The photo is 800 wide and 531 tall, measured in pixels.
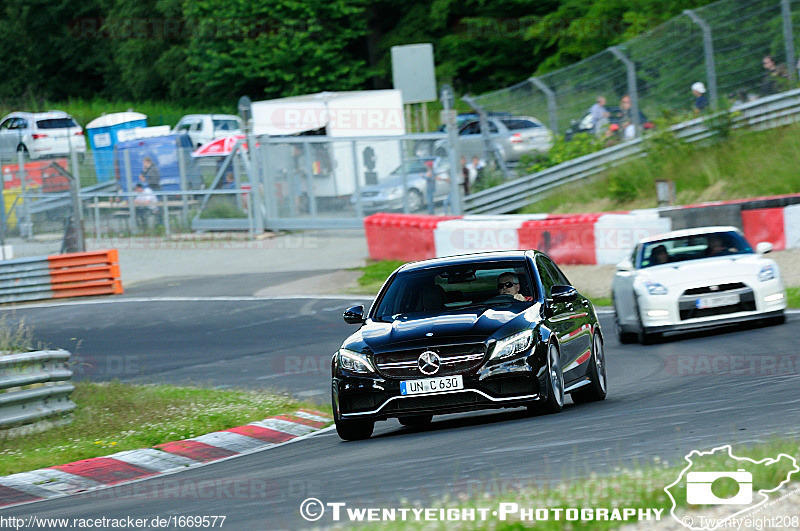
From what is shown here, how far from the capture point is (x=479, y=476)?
7.44m

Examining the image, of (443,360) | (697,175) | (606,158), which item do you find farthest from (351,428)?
(606,158)

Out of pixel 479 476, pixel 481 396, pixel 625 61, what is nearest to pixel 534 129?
pixel 625 61

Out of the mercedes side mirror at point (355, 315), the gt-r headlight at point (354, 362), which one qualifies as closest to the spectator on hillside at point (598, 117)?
the mercedes side mirror at point (355, 315)

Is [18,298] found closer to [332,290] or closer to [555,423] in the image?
[332,290]

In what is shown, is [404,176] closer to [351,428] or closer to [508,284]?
[508,284]

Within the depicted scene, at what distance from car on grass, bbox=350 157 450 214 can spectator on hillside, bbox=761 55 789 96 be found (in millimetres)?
7542

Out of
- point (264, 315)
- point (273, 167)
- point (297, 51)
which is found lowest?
point (264, 315)

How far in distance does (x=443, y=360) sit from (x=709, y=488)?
4.06 m

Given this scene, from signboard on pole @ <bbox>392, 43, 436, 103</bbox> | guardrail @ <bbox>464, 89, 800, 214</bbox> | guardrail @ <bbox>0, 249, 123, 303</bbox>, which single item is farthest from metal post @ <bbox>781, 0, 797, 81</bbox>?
guardrail @ <bbox>0, 249, 123, 303</bbox>

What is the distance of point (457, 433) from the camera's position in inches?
395

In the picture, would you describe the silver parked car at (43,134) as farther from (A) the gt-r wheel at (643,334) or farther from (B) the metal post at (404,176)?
(A) the gt-r wheel at (643,334)

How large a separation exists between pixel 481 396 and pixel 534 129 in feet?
70.2

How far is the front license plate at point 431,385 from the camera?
9.73 metres

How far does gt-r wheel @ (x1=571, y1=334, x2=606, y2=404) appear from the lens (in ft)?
38.1
